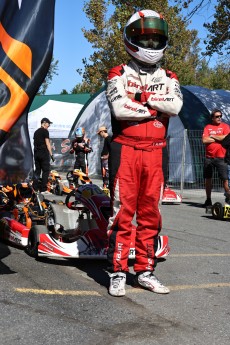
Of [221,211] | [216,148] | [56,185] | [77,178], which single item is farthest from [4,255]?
[56,185]

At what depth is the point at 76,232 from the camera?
19.2 ft

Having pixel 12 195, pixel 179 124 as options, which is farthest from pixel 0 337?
pixel 179 124

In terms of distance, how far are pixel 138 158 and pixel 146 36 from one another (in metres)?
0.95

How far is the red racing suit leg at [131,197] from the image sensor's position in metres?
4.41

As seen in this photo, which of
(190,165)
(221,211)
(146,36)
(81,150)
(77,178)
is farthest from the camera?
(190,165)

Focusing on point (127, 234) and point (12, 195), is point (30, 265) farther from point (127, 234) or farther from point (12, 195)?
point (12, 195)

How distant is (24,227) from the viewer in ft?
19.6

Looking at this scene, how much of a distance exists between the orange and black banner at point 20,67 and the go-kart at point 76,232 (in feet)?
2.98

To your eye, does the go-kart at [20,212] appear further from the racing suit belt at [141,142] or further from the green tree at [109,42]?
the green tree at [109,42]

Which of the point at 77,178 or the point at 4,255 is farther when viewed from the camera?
the point at 77,178

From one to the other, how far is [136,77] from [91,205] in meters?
1.57

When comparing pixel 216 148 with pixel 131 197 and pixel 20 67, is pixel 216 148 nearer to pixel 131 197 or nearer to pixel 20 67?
pixel 131 197

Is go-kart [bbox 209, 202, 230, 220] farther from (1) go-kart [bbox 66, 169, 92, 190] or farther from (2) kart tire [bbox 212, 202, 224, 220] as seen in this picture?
(1) go-kart [bbox 66, 169, 92, 190]

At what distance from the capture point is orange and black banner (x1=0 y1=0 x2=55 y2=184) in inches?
174
